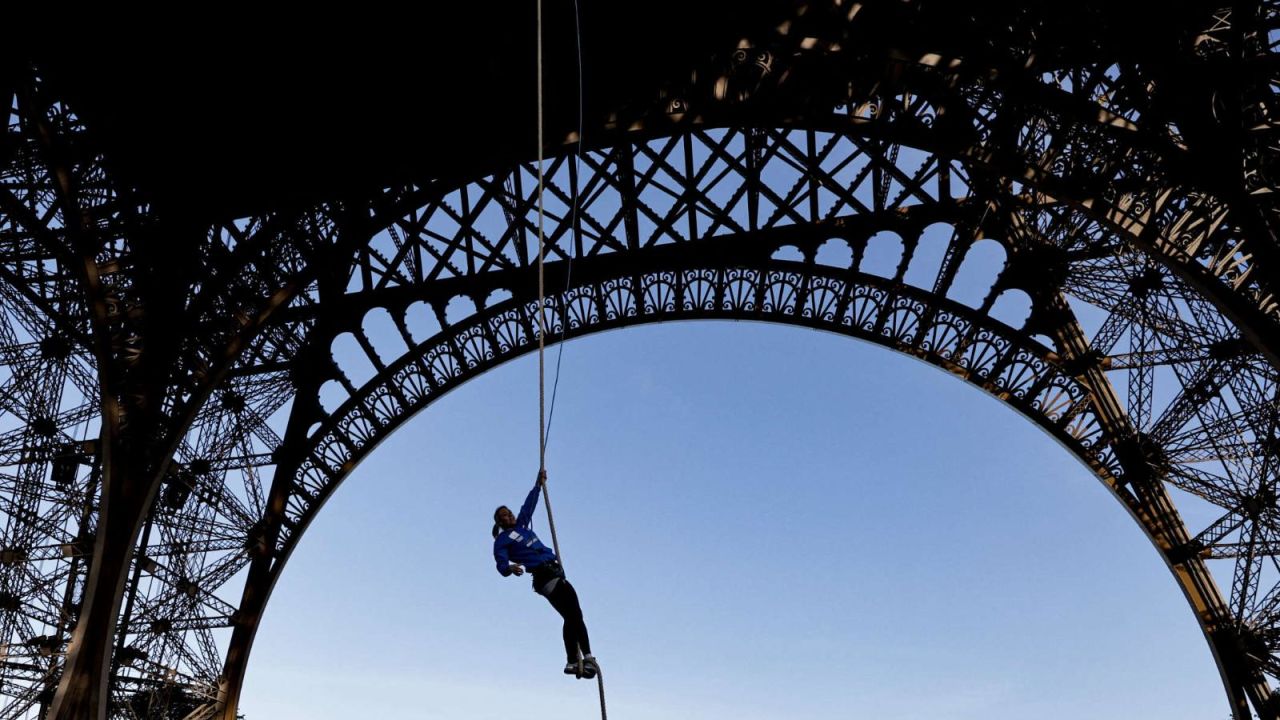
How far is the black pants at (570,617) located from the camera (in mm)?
7180

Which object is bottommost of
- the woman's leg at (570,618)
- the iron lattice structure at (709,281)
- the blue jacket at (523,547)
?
the woman's leg at (570,618)

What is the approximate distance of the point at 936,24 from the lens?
11062 millimetres

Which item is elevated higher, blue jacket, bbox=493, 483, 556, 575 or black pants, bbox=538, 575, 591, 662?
blue jacket, bbox=493, 483, 556, 575

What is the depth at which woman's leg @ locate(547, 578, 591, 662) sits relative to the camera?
23.5ft

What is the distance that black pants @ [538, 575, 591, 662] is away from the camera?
718 centimetres

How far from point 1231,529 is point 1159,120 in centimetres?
797

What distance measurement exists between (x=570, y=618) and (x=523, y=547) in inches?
24.2

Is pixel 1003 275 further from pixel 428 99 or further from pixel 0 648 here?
pixel 0 648

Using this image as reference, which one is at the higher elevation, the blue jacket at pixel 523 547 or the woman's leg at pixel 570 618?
the blue jacket at pixel 523 547

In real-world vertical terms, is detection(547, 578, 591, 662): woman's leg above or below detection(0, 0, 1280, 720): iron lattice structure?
below

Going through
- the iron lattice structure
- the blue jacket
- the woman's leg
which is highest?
the iron lattice structure

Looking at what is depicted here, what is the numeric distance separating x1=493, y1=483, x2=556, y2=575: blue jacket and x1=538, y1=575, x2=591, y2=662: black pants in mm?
228

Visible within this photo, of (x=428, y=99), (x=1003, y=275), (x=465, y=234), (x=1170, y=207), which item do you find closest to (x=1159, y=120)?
(x=1170, y=207)

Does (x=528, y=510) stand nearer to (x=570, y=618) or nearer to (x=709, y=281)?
(x=570, y=618)
